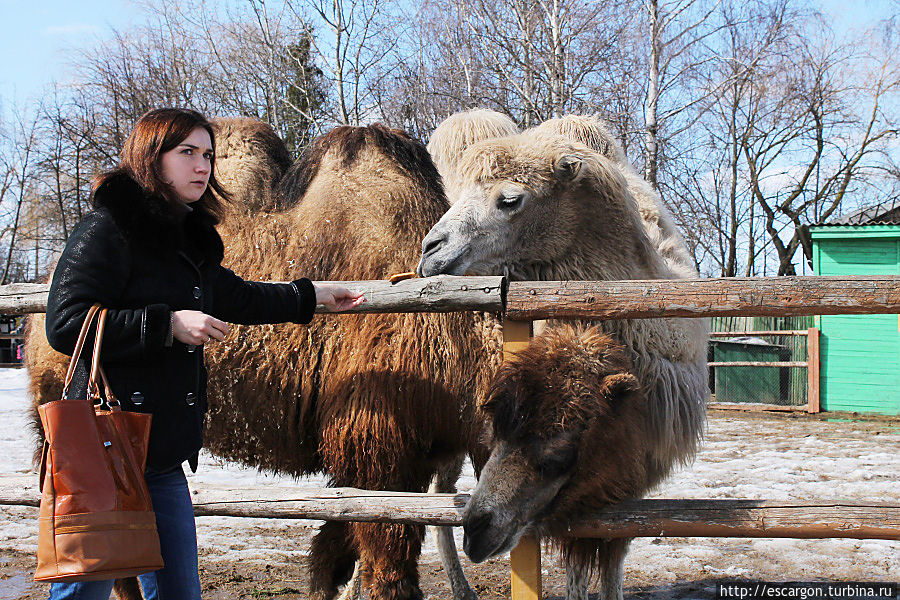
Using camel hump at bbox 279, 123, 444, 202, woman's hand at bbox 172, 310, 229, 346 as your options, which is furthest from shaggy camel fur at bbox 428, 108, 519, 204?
woman's hand at bbox 172, 310, 229, 346

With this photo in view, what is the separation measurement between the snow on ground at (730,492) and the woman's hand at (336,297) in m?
0.88

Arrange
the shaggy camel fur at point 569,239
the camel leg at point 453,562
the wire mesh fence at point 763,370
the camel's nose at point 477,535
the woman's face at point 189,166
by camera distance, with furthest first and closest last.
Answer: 1. the wire mesh fence at point 763,370
2. the camel leg at point 453,562
3. the shaggy camel fur at point 569,239
4. the camel's nose at point 477,535
5. the woman's face at point 189,166

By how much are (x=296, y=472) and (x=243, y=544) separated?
1702 millimetres

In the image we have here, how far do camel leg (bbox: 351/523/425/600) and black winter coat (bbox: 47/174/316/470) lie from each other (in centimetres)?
126

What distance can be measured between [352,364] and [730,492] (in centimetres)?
436

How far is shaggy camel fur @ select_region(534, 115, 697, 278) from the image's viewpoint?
436 cm

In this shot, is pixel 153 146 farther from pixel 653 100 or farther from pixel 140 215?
pixel 653 100

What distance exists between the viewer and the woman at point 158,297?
6.97 ft

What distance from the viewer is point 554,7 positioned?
53.6ft

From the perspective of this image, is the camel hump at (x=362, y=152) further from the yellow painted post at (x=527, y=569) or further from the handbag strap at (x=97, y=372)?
the handbag strap at (x=97, y=372)

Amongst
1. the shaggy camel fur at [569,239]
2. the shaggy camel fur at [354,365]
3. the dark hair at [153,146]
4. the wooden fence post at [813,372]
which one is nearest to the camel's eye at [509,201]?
the shaggy camel fur at [569,239]

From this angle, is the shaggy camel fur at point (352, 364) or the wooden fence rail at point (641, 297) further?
the shaggy camel fur at point (352, 364)

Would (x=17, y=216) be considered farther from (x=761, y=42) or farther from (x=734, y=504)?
(x=734, y=504)

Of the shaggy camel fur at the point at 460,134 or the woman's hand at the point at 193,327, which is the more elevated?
the shaggy camel fur at the point at 460,134
